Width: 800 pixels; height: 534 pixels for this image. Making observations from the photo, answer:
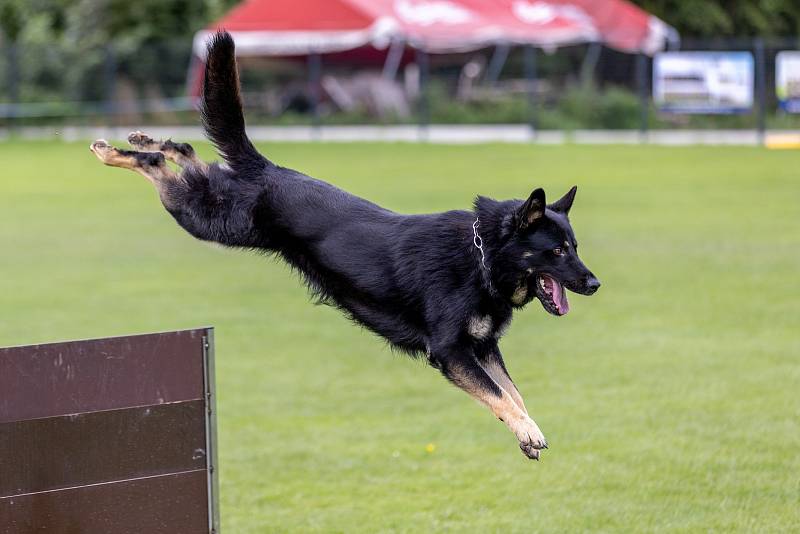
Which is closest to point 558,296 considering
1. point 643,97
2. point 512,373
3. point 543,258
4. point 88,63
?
point 543,258

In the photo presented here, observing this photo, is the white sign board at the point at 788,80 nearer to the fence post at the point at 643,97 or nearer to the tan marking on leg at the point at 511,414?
the fence post at the point at 643,97

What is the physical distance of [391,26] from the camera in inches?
1341


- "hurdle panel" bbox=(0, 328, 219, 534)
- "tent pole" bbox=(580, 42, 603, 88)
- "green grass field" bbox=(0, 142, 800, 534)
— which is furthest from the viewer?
"tent pole" bbox=(580, 42, 603, 88)

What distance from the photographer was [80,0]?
39875 mm

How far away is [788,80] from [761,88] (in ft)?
2.24

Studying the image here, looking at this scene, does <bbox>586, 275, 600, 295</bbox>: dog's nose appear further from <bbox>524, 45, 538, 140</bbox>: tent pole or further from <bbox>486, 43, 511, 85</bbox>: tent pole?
<bbox>486, 43, 511, 85</bbox>: tent pole

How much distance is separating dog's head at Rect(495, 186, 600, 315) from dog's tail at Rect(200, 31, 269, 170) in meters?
1.27

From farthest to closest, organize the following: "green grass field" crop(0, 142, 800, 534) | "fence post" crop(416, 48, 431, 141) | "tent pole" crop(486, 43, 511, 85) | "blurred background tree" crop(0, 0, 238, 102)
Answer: "tent pole" crop(486, 43, 511, 85), "blurred background tree" crop(0, 0, 238, 102), "fence post" crop(416, 48, 431, 141), "green grass field" crop(0, 142, 800, 534)

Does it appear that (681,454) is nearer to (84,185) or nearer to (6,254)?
(6,254)

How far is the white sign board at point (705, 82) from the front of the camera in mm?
30781

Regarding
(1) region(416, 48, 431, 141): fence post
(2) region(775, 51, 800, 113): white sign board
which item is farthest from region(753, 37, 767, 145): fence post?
(1) region(416, 48, 431, 141): fence post

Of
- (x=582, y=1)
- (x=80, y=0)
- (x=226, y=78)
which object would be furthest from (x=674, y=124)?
(x=226, y=78)

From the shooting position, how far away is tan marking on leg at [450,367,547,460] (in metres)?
4.79

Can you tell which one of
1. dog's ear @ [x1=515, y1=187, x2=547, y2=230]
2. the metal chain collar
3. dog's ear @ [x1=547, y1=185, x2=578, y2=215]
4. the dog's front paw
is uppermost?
dog's ear @ [x1=515, y1=187, x2=547, y2=230]
